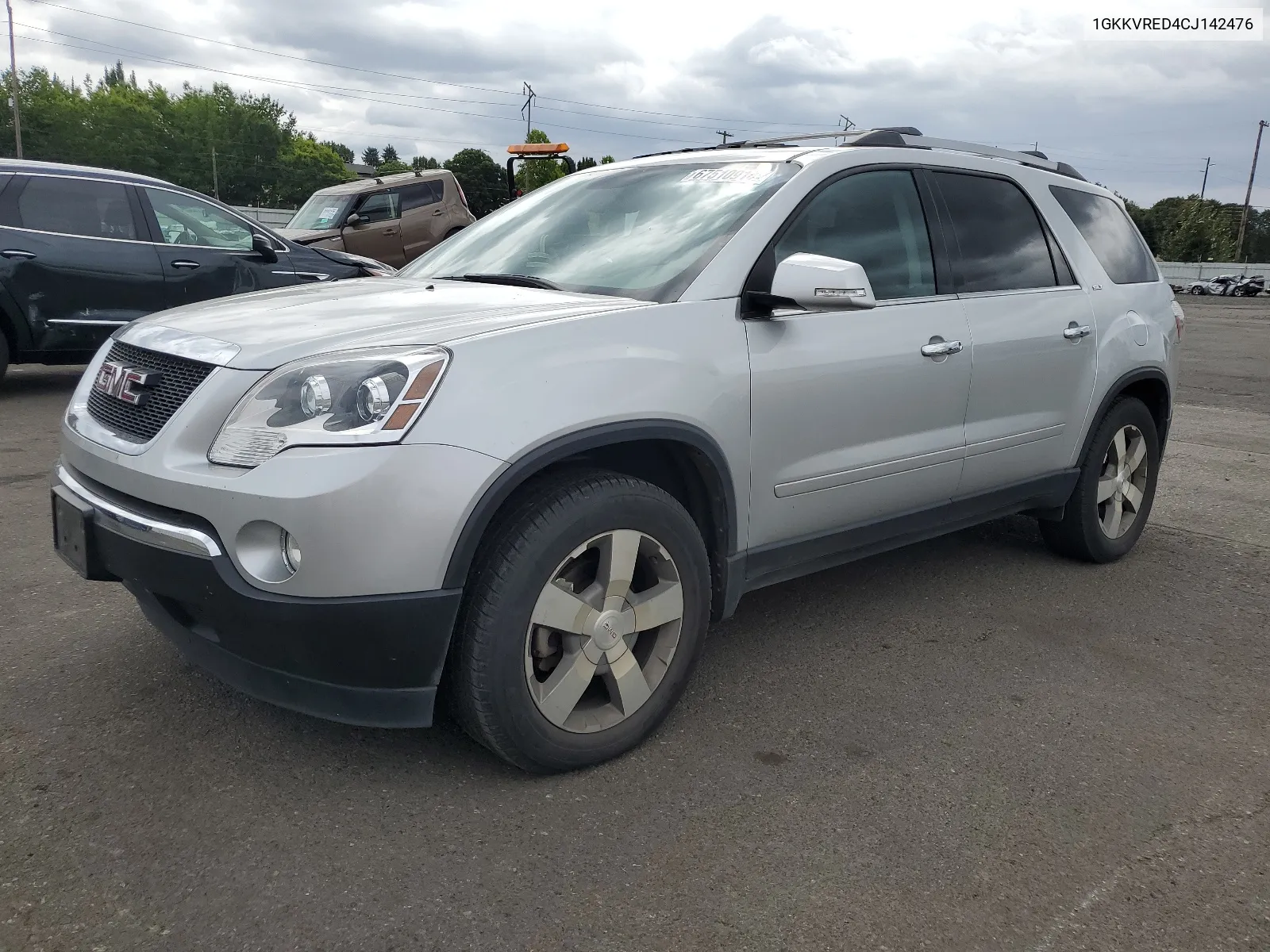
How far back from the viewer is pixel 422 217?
16.2 m

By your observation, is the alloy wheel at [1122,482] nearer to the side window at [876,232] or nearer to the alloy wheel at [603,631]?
the side window at [876,232]

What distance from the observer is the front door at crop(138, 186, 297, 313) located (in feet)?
27.1

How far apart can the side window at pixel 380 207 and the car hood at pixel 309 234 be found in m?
0.55

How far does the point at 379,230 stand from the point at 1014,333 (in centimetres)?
1306

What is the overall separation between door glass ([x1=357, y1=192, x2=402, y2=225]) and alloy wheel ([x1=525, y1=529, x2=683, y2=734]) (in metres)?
13.7

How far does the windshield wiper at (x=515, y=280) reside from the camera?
3.29 metres

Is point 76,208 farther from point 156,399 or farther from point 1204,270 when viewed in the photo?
point 1204,270

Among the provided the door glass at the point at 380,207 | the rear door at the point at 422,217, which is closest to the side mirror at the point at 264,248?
the door glass at the point at 380,207

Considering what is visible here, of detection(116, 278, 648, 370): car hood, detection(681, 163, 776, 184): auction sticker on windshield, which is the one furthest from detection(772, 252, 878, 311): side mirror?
detection(681, 163, 776, 184): auction sticker on windshield

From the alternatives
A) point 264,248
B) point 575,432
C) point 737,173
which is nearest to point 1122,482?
point 737,173

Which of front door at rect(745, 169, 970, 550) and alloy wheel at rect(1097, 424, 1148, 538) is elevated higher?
front door at rect(745, 169, 970, 550)

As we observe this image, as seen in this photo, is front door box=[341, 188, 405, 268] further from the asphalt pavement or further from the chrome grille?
the chrome grille

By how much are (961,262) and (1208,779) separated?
1893mm

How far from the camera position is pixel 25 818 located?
2432mm
